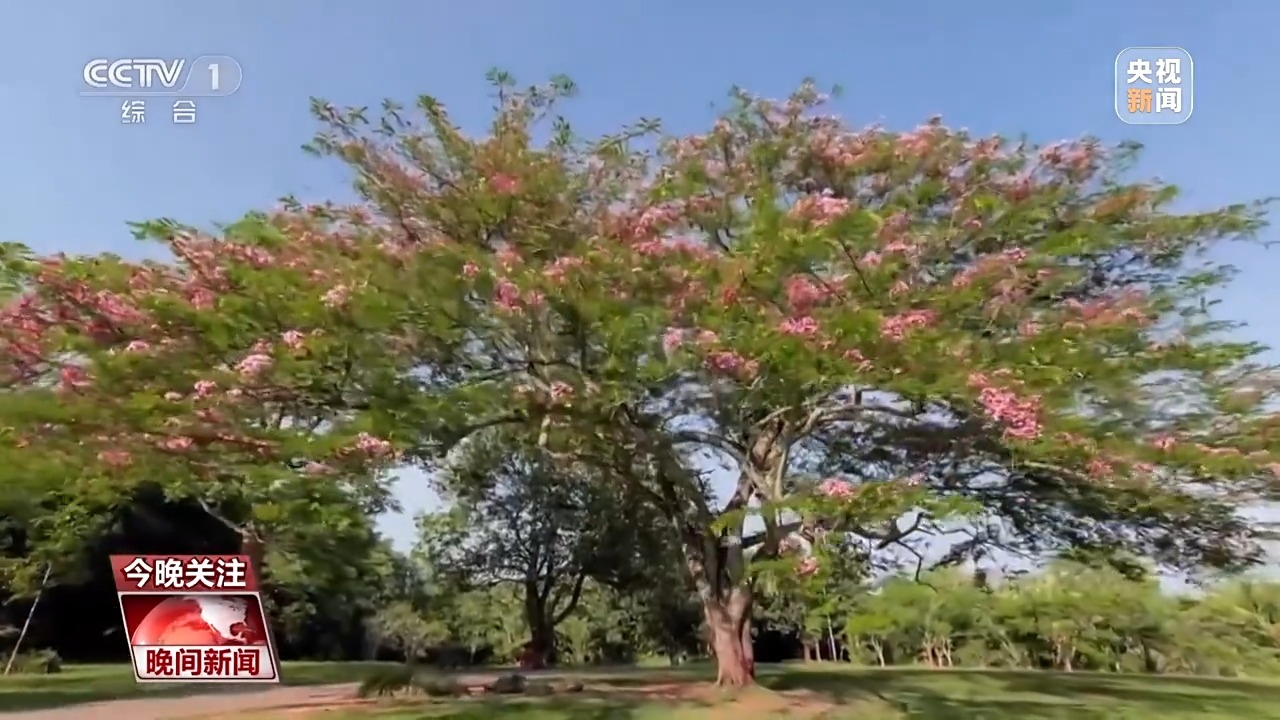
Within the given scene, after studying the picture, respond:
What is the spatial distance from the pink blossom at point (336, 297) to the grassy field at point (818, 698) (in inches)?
70.5

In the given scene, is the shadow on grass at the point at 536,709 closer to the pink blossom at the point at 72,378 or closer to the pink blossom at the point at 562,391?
the pink blossom at the point at 562,391

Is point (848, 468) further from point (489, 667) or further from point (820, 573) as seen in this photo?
point (489, 667)

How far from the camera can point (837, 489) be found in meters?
4.00

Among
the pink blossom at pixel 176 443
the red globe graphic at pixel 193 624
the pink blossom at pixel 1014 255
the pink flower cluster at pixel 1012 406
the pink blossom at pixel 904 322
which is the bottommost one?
the red globe graphic at pixel 193 624

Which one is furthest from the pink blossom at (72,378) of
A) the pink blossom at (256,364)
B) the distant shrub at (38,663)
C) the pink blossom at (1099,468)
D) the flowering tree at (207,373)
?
the pink blossom at (1099,468)

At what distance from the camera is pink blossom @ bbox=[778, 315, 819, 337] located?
393cm

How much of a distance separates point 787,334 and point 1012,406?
926 mm

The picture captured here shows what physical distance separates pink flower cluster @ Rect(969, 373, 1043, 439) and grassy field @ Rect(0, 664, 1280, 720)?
1.67 metres

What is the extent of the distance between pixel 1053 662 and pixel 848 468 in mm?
2259

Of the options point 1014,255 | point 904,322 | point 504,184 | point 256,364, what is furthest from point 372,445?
point 1014,255

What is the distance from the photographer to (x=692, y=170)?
4.79 m

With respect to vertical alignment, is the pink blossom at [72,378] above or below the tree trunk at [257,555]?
above

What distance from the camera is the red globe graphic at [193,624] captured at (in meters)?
3.96

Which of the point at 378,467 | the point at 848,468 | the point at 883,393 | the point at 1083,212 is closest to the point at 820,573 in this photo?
the point at 883,393
